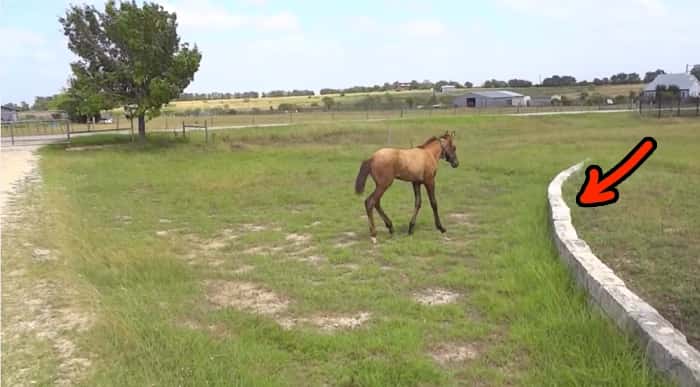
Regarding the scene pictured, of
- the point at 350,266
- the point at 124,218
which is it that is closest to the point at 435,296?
the point at 350,266

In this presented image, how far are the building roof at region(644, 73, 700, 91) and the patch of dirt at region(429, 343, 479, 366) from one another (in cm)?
7185

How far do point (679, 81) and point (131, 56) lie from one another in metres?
67.3

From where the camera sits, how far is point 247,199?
36.6ft

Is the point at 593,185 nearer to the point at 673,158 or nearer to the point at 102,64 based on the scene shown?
the point at 673,158

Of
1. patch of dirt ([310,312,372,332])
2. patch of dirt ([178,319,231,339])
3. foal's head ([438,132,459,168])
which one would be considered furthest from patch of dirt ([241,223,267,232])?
patch of dirt ([310,312,372,332])

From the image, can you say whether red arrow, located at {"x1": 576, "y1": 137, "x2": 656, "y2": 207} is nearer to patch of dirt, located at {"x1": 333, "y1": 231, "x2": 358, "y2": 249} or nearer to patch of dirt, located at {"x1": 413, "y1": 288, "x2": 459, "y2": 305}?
patch of dirt, located at {"x1": 413, "y1": 288, "x2": 459, "y2": 305}

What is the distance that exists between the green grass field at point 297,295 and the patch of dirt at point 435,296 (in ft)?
0.14

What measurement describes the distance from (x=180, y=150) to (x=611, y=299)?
22.5 m

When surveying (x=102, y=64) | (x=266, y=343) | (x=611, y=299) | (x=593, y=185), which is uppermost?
(x=102, y=64)

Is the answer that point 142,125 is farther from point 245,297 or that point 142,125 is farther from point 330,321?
point 330,321

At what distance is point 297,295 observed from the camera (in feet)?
16.4

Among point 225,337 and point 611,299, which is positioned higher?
point 611,299

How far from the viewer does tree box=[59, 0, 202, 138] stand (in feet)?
79.8

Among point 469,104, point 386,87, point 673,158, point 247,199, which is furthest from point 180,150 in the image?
point 386,87
